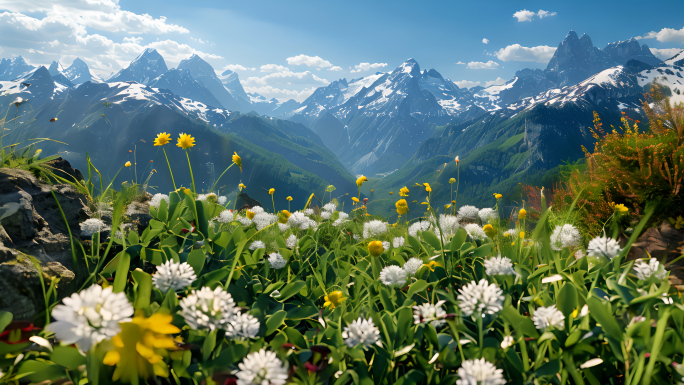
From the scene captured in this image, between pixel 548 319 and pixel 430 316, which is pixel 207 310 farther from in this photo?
pixel 548 319

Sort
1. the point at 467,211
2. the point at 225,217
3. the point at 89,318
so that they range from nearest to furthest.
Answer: the point at 89,318 → the point at 225,217 → the point at 467,211

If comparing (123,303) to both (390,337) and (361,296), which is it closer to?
(390,337)

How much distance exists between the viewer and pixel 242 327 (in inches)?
49.4

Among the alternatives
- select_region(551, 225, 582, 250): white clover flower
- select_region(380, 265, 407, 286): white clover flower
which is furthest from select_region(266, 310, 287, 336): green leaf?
select_region(551, 225, 582, 250): white clover flower

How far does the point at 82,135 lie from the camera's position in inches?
7067

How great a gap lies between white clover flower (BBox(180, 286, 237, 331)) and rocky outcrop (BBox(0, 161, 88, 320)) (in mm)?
947

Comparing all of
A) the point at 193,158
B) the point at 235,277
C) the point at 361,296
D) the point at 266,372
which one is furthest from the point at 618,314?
the point at 193,158

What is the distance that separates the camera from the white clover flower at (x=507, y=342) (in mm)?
1312

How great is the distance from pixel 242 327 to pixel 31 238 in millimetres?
1547

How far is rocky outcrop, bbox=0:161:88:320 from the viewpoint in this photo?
1.52m

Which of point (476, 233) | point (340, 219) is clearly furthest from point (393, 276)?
point (340, 219)

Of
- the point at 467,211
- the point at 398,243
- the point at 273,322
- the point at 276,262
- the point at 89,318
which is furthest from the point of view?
the point at 467,211

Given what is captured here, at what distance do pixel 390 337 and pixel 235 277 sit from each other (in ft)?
2.81

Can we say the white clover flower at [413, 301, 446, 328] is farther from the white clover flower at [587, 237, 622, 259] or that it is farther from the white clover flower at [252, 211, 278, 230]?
the white clover flower at [252, 211, 278, 230]
